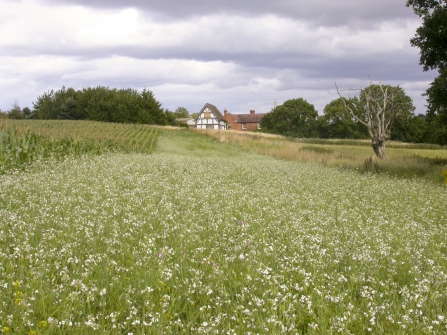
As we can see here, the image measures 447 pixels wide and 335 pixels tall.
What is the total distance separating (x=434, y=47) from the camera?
2334cm

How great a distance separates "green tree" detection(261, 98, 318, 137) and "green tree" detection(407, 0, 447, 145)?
218ft

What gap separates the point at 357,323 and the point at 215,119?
340ft

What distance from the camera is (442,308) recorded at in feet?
14.6

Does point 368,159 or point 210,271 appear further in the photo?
point 368,159

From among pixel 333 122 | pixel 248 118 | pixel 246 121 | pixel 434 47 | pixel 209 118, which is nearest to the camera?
pixel 434 47

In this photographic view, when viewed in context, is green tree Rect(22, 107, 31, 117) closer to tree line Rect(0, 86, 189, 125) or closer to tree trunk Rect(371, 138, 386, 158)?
tree line Rect(0, 86, 189, 125)

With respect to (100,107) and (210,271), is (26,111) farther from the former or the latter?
(210,271)

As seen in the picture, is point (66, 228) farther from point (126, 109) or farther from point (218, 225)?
point (126, 109)

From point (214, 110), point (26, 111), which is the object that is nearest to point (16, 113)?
point (26, 111)

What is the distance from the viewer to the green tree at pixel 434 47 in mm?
22234

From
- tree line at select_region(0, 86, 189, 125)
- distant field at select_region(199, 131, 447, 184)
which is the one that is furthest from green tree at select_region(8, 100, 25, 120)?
distant field at select_region(199, 131, 447, 184)

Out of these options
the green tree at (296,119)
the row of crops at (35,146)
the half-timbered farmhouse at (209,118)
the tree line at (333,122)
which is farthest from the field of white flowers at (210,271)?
the half-timbered farmhouse at (209,118)

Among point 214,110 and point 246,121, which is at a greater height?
point 214,110

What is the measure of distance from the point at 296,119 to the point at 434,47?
69648 millimetres
